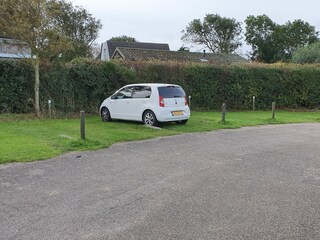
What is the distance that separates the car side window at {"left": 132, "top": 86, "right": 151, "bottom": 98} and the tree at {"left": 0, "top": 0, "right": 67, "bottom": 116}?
160 inches

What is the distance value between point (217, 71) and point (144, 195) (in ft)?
60.2

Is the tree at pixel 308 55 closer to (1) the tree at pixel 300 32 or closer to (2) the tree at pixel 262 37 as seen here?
(2) the tree at pixel 262 37

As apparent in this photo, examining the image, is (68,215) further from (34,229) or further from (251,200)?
(251,200)

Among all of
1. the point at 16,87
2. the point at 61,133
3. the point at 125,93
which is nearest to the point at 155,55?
the point at 16,87

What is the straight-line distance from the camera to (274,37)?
222 feet

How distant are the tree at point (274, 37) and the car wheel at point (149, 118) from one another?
5636 cm

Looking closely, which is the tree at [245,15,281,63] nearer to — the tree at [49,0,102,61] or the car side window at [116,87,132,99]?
the tree at [49,0,102,61]

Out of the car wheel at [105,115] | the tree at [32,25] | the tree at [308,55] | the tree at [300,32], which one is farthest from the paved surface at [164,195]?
the tree at [300,32]

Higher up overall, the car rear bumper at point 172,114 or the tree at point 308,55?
the tree at point 308,55

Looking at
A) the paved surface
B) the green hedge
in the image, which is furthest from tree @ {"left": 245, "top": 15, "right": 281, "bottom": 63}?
the paved surface

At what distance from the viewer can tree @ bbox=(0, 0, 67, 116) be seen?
15.1 m

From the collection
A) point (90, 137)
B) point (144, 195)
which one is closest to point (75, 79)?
point (90, 137)

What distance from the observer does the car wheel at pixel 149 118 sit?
13841mm

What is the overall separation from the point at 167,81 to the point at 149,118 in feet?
26.5
